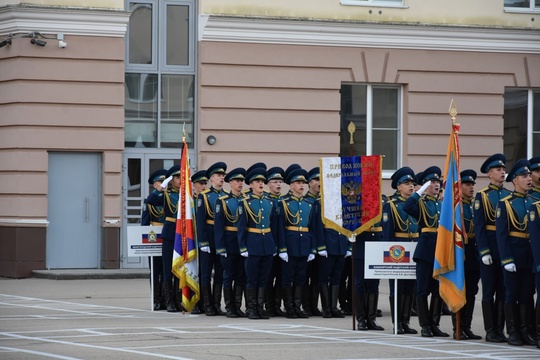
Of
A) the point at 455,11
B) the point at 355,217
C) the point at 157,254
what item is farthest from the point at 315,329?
the point at 455,11

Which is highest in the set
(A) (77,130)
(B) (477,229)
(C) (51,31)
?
(C) (51,31)

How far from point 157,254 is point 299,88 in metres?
8.00

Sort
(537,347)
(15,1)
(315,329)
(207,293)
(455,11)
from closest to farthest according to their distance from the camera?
(537,347) < (315,329) < (207,293) < (15,1) < (455,11)

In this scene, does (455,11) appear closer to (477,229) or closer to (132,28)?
(132,28)

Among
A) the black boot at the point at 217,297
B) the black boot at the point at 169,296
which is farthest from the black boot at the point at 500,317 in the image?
the black boot at the point at 169,296

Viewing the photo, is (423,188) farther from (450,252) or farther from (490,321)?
(490,321)

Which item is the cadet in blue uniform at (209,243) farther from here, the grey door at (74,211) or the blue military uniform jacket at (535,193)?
the grey door at (74,211)

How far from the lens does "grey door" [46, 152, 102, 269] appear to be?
24641mm

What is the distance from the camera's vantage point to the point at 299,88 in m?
25.8

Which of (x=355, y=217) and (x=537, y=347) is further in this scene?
(x=355, y=217)

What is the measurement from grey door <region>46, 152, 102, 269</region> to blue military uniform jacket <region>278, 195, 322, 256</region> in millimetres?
8062

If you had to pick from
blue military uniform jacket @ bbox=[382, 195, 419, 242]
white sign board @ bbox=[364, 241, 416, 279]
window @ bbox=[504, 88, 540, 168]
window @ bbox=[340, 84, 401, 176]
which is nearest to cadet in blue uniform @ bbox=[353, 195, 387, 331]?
blue military uniform jacket @ bbox=[382, 195, 419, 242]

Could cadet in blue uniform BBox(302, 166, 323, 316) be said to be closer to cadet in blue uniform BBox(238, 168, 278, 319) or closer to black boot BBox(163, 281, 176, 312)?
cadet in blue uniform BBox(238, 168, 278, 319)

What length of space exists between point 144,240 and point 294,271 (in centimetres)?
231
